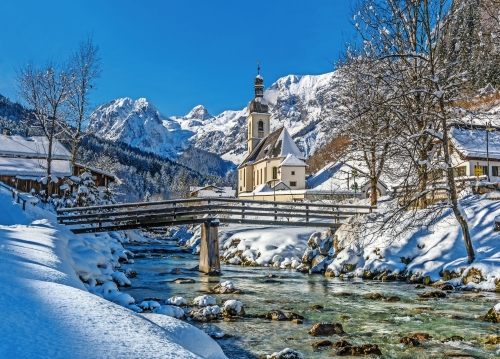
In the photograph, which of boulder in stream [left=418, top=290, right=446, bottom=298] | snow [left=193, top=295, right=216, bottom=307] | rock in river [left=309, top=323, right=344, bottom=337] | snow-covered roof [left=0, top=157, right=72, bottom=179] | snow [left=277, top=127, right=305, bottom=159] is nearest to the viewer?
rock in river [left=309, top=323, right=344, bottom=337]

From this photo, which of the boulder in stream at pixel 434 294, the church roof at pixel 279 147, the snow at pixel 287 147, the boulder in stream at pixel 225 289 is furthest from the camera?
the church roof at pixel 279 147

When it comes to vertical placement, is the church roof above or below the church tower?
below

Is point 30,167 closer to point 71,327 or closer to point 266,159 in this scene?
point 266,159

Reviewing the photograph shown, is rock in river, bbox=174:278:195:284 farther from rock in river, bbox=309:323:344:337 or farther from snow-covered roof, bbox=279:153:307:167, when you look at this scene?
snow-covered roof, bbox=279:153:307:167

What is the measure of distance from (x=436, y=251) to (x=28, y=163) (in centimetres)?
3406

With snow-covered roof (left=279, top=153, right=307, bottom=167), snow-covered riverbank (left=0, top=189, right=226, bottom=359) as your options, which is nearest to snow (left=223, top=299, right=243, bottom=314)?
snow-covered riverbank (left=0, top=189, right=226, bottom=359)

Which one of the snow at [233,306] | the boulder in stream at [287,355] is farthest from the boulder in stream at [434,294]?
the boulder in stream at [287,355]

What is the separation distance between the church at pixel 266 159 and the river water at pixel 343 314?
116 feet

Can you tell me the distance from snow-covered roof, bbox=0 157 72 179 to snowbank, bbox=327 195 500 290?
2634 cm

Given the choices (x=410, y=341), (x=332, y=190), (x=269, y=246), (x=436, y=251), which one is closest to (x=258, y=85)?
(x=332, y=190)

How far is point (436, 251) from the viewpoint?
17.5m

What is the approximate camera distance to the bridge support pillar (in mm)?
20350

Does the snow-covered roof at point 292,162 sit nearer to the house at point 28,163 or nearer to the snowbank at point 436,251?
the house at point 28,163

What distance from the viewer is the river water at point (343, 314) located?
27.7 feet
